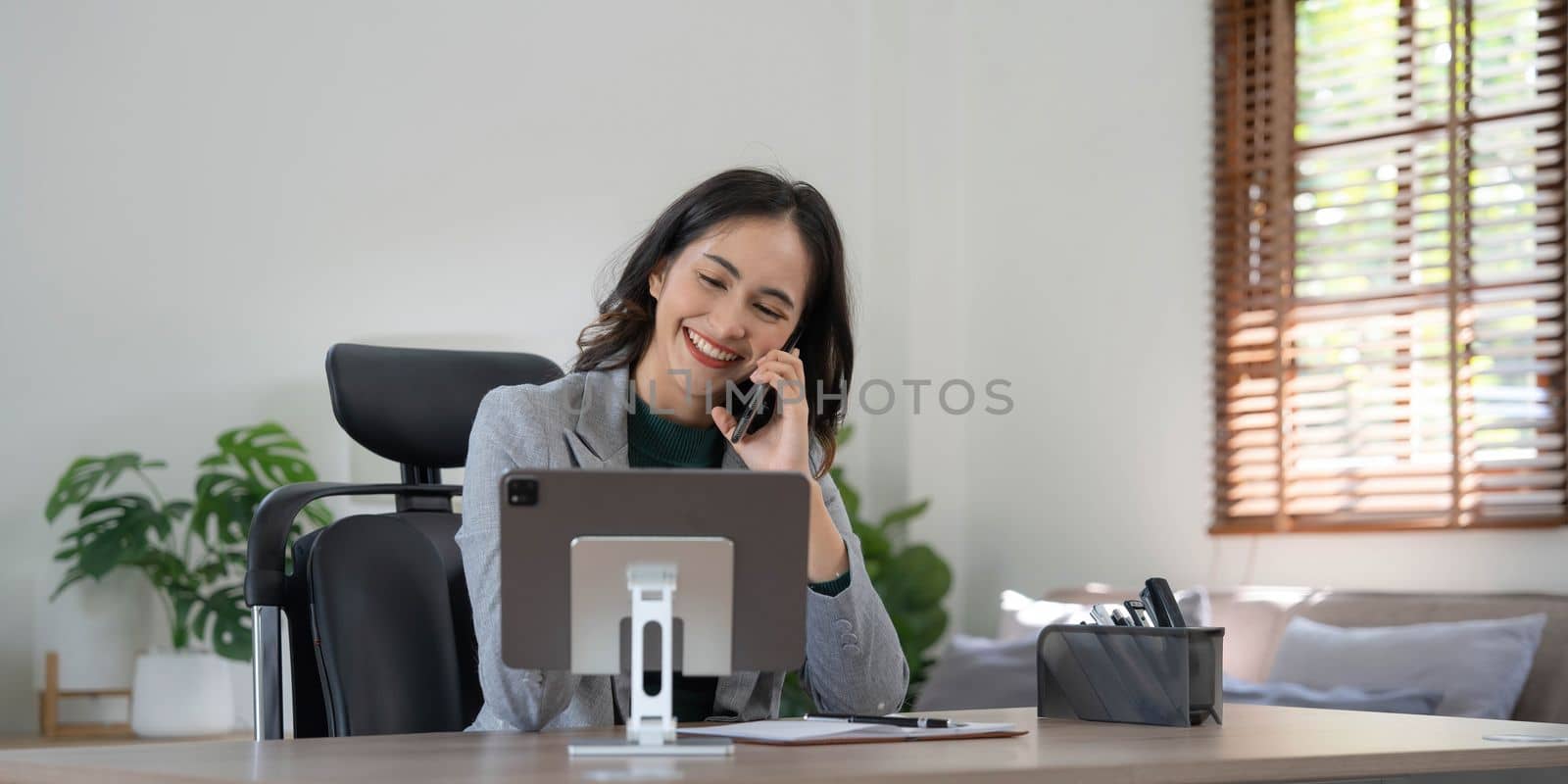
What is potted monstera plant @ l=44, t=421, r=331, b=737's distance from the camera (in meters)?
3.57

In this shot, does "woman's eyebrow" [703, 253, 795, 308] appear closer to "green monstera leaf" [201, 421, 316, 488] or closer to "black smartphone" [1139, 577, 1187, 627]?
"black smartphone" [1139, 577, 1187, 627]

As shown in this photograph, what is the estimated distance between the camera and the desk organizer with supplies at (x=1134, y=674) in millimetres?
1731

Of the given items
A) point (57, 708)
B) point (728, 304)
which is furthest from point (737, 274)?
point (57, 708)

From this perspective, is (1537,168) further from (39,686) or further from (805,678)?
(39,686)

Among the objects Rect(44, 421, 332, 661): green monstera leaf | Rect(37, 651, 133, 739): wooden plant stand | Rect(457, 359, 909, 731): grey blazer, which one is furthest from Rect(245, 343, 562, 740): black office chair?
Rect(37, 651, 133, 739): wooden plant stand

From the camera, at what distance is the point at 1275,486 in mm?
4414

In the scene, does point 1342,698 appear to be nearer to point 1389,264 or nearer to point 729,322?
point 1389,264

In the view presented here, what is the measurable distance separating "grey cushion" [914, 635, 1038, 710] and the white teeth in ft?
6.66

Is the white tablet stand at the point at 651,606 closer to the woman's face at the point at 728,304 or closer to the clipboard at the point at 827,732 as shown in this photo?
the clipboard at the point at 827,732

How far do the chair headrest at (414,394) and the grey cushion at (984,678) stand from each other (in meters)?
2.05

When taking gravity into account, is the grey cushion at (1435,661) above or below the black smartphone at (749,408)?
below

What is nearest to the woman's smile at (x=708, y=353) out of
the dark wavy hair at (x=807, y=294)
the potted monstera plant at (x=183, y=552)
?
the dark wavy hair at (x=807, y=294)

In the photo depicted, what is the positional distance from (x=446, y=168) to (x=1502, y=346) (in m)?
2.78

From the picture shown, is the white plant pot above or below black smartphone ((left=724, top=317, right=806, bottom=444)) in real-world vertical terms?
below
